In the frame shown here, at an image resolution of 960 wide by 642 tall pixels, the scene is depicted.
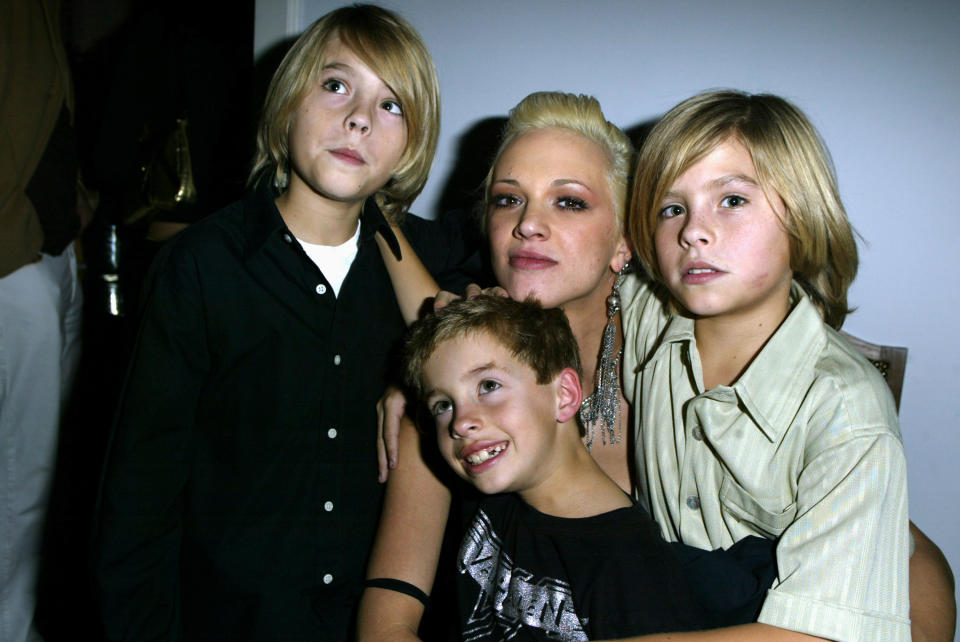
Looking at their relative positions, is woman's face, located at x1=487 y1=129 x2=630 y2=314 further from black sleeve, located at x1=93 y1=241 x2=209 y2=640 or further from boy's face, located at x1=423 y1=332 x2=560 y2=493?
black sleeve, located at x1=93 y1=241 x2=209 y2=640

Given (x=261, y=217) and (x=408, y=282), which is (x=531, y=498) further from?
(x=261, y=217)

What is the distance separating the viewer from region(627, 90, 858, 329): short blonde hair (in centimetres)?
126

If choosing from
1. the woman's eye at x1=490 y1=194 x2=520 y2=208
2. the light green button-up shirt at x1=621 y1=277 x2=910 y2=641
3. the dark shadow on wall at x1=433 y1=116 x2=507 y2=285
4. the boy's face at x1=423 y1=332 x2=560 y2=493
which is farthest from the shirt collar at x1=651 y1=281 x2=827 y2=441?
the dark shadow on wall at x1=433 y1=116 x2=507 y2=285

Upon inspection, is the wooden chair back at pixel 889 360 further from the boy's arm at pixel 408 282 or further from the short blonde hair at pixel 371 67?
the short blonde hair at pixel 371 67

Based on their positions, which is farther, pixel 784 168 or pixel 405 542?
pixel 405 542

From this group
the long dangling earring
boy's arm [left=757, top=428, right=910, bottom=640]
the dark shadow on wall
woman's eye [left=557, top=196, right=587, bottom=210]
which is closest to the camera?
boy's arm [left=757, top=428, right=910, bottom=640]

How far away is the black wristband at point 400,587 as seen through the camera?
53.1 inches

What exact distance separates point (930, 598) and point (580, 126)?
3.79ft

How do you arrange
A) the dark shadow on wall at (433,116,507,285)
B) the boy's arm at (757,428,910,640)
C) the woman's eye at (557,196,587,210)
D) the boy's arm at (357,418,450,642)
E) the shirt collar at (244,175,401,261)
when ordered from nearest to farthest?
1. the boy's arm at (757,428,910,640)
2. the boy's arm at (357,418,450,642)
3. the shirt collar at (244,175,401,261)
4. the woman's eye at (557,196,587,210)
5. the dark shadow on wall at (433,116,507,285)

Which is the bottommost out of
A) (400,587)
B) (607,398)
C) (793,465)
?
(400,587)

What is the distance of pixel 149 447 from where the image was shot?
1.34 meters

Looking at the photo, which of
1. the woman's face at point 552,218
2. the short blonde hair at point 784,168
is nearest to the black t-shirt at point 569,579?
the woman's face at point 552,218

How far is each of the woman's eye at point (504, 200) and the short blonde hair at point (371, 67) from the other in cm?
19

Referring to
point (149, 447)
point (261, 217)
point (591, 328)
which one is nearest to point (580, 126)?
point (591, 328)
